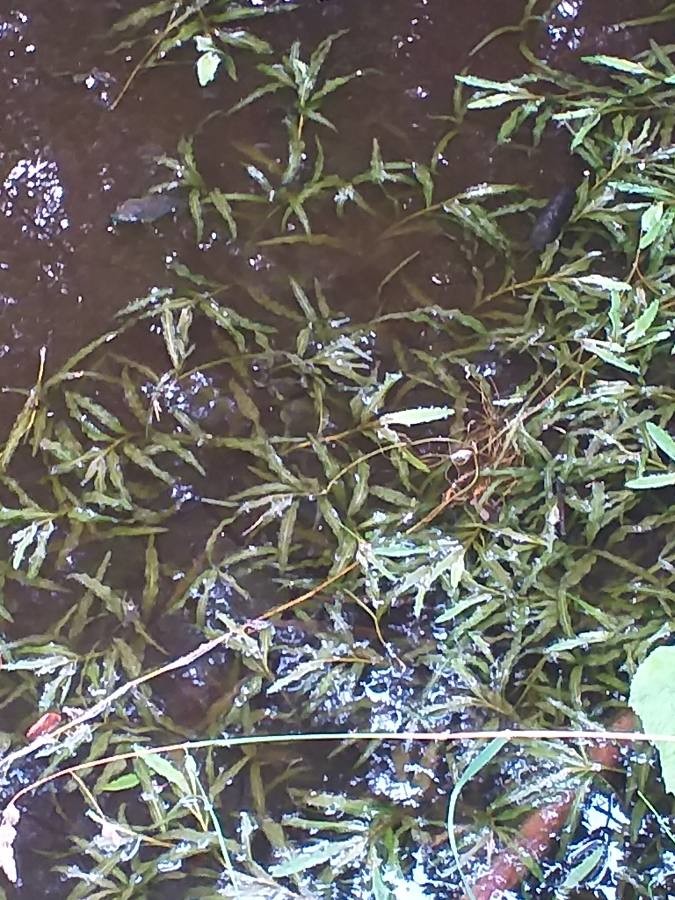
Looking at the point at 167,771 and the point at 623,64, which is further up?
the point at 623,64

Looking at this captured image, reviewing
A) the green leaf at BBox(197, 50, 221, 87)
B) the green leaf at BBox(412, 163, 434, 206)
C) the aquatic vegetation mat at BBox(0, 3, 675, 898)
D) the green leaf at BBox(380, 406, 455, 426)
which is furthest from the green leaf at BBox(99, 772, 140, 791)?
the green leaf at BBox(197, 50, 221, 87)

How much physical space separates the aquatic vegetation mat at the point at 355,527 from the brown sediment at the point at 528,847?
0.4 inches

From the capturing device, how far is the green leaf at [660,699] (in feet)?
4.96

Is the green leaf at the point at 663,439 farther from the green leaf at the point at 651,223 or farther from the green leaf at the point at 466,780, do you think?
the green leaf at the point at 466,780

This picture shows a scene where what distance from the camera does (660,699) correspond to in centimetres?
153

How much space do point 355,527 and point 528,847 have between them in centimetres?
67

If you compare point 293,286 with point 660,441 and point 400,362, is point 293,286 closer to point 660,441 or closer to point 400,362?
point 400,362

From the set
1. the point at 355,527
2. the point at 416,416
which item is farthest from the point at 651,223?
the point at 355,527

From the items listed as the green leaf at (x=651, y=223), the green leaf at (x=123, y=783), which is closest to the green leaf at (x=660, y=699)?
the green leaf at (x=651, y=223)

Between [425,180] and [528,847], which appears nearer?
[528,847]

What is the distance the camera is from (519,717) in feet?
6.00

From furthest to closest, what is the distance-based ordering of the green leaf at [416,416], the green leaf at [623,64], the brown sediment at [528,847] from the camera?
the green leaf at [623,64] < the green leaf at [416,416] < the brown sediment at [528,847]

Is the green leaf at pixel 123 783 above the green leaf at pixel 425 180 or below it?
below

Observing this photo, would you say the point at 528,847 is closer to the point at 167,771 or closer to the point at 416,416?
the point at 167,771
